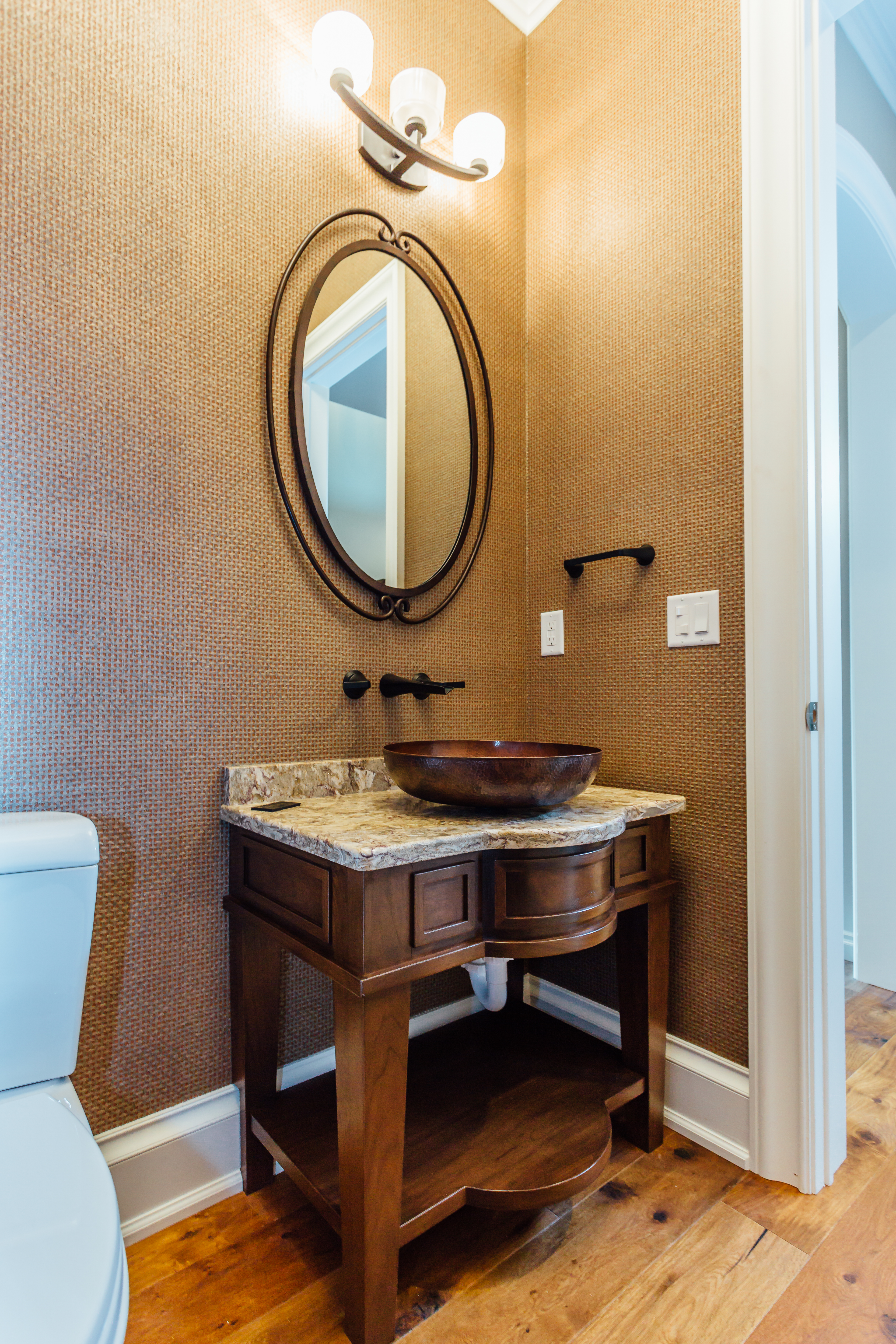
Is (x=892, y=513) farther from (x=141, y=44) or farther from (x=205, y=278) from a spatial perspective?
(x=141, y=44)

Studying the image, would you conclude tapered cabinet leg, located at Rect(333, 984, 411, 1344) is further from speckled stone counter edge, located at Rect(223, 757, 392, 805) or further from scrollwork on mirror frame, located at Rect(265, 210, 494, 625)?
scrollwork on mirror frame, located at Rect(265, 210, 494, 625)

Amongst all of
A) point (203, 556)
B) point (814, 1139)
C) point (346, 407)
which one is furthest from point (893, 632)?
point (203, 556)

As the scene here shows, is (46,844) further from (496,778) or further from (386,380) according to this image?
(386,380)

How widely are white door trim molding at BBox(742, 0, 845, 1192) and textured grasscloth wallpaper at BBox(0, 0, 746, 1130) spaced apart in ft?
0.20

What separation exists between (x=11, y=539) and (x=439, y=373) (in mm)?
1044

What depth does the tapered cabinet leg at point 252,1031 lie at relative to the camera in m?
1.23

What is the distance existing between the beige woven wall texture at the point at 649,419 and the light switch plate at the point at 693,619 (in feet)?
0.06

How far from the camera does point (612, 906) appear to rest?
117cm

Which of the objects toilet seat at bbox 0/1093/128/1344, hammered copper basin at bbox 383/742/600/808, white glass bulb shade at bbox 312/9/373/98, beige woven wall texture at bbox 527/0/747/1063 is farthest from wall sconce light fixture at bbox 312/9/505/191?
toilet seat at bbox 0/1093/128/1344

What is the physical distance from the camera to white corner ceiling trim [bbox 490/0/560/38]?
185 centimetres

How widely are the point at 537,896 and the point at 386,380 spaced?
1167 mm

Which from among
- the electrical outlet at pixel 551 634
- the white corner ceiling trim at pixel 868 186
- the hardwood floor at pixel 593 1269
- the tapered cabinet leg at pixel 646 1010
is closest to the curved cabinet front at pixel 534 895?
the tapered cabinet leg at pixel 646 1010

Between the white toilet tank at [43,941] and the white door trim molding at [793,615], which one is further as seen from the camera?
the white door trim molding at [793,615]

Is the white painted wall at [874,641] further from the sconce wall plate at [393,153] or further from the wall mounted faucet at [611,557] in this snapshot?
the sconce wall plate at [393,153]
